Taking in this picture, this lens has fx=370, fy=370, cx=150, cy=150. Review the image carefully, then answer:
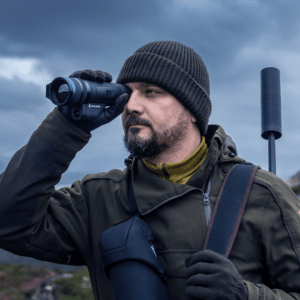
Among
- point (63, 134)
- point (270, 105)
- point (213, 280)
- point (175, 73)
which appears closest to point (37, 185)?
point (63, 134)

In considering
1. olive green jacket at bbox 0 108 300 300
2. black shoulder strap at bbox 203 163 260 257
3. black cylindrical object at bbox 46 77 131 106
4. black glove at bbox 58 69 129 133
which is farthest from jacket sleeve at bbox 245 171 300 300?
black cylindrical object at bbox 46 77 131 106

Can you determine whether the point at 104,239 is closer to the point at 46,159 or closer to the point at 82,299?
the point at 46,159

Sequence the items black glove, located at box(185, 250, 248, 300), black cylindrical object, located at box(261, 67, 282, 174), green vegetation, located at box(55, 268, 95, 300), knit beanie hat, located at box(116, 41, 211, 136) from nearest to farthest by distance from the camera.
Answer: black glove, located at box(185, 250, 248, 300)
knit beanie hat, located at box(116, 41, 211, 136)
black cylindrical object, located at box(261, 67, 282, 174)
green vegetation, located at box(55, 268, 95, 300)

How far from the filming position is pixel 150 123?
2482 millimetres

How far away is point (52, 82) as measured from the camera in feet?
7.22

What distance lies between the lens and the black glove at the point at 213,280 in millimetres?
1881

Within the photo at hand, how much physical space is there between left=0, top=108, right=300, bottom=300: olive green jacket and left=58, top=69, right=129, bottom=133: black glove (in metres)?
0.06

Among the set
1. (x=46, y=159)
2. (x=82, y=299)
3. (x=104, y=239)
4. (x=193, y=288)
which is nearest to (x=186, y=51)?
(x=46, y=159)

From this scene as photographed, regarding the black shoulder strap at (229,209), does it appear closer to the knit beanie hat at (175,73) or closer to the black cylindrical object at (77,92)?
the knit beanie hat at (175,73)

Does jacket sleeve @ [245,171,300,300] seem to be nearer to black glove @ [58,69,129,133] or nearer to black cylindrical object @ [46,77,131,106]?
black glove @ [58,69,129,133]

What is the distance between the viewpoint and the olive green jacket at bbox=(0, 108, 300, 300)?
7.14 feet

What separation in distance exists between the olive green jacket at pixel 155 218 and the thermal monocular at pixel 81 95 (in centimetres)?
10

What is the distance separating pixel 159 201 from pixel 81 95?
80 cm

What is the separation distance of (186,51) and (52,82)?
1.22m
